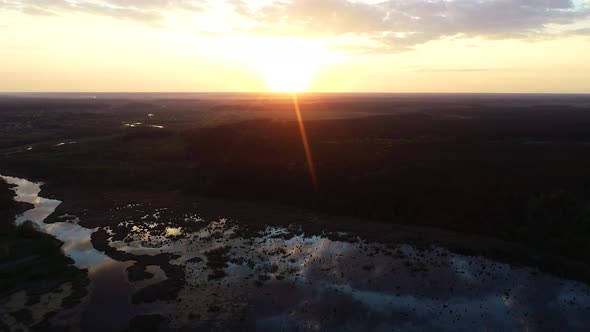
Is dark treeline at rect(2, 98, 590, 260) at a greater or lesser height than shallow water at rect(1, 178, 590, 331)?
greater

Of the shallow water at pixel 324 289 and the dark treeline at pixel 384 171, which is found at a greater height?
the dark treeline at pixel 384 171

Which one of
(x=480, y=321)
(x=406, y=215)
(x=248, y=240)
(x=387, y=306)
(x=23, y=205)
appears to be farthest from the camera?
(x=23, y=205)

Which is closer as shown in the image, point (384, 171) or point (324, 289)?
point (324, 289)

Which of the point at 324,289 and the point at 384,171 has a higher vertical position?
the point at 384,171

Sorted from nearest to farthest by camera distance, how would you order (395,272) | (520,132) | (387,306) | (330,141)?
(387,306) < (395,272) < (330,141) < (520,132)

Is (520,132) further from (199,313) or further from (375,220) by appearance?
(199,313)

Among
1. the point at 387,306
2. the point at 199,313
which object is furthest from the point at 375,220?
the point at 199,313

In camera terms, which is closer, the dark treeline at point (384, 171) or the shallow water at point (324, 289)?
the shallow water at point (324, 289)

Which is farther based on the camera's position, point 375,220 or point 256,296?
point 375,220
